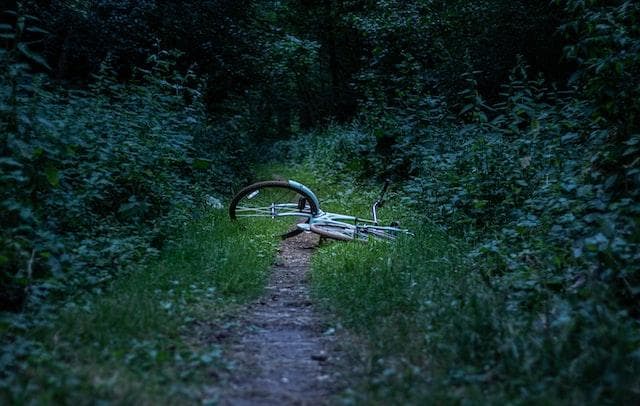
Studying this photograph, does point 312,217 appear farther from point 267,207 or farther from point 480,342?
point 480,342

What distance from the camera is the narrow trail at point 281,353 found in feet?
12.8

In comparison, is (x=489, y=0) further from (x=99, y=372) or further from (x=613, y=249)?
(x=99, y=372)

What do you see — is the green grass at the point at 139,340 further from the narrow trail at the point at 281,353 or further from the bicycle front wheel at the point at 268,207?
the bicycle front wheel at the point at 268,207

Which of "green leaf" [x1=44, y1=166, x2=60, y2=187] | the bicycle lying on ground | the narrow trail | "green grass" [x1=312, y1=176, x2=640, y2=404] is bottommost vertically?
the narrow trail

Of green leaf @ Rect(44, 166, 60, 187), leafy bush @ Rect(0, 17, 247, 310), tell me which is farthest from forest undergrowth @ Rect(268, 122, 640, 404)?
green leaf @ Rect(44, 166, 60, 187)

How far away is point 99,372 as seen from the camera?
12.2 feet

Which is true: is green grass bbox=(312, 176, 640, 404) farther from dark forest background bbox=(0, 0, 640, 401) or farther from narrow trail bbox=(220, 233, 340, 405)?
narrow trail bbox=(220, 233, 340, 405)

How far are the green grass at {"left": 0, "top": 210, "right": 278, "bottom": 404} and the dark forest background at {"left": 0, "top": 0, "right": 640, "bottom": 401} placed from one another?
1.79 ft

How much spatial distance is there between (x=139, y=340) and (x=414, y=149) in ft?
30.4

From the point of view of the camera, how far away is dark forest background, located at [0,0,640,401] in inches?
204

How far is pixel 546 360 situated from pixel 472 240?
3656 millimetres

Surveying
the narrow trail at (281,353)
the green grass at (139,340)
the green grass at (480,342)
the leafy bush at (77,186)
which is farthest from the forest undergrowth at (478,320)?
the leafy bush at (77,186)

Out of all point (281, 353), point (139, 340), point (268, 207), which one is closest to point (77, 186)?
point (268, 207)

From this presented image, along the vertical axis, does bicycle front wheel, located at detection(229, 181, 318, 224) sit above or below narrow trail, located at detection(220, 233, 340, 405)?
above
